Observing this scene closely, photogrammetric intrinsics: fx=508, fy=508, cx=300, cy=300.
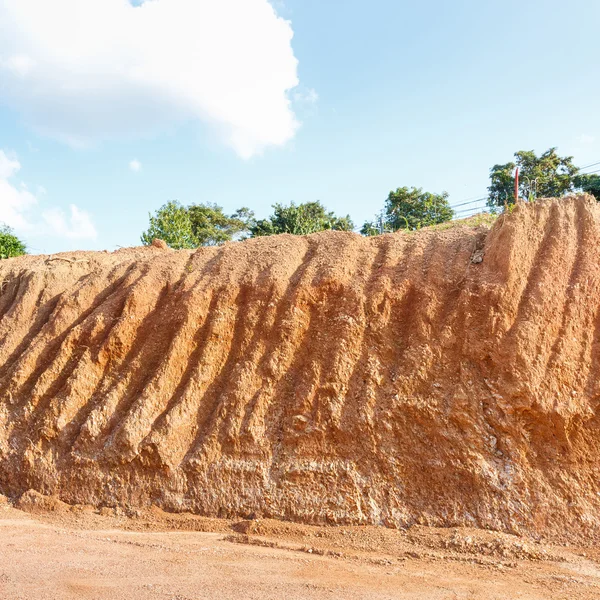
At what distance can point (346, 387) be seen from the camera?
7613 millimetres

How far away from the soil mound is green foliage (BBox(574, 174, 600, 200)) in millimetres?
22646

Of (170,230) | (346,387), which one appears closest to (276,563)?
(346,387)

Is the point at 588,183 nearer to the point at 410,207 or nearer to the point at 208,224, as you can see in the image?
the point at 410,207

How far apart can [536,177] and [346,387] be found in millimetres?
27909

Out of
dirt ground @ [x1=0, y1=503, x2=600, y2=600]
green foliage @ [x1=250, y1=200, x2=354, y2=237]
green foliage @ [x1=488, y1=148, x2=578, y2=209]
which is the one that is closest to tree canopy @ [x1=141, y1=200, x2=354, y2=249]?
green foliage @ [x1=250, y1=200, x2=354, y2=237]

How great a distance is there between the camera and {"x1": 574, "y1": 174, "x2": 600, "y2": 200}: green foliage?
90.6 feet

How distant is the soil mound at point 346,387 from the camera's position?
661cm

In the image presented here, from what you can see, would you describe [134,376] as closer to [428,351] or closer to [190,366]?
[190,366]

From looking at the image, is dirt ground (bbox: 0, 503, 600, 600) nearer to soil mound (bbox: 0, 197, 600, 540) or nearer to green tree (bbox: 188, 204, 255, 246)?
soil mound (bbox: 0, 197, 600, 540)

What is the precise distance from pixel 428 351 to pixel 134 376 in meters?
5.05

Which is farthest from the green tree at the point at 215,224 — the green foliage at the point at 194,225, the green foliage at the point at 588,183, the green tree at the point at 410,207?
the green foliage at the point at 588,183

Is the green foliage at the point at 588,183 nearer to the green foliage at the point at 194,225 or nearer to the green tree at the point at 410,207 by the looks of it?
the green tree at the point at 410,207

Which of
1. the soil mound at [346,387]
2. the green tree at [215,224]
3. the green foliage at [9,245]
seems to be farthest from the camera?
the green tree at [215,224]

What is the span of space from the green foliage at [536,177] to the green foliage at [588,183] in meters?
0.31
